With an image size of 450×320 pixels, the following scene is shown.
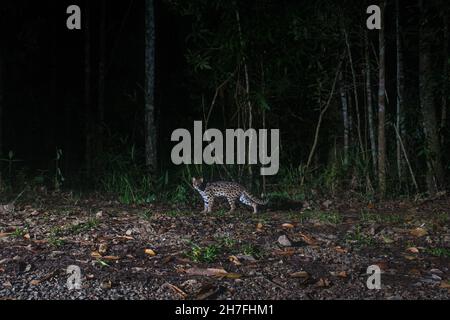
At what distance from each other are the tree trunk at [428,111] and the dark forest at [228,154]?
1.0 inches

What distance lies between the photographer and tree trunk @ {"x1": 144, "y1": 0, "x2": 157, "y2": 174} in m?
11.6

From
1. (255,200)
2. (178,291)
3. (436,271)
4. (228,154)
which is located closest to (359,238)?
(436,271)

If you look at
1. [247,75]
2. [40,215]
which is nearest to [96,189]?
[40,215]

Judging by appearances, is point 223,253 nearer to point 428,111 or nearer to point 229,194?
point 229,194

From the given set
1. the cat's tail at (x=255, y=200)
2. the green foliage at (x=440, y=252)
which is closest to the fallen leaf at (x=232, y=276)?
the green foliage at (x=440, y=252)

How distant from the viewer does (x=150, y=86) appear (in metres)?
11.8

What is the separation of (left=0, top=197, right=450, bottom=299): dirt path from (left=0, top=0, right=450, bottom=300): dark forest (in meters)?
0.03

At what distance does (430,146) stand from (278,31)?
129 inches

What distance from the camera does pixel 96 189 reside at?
39.5 feet

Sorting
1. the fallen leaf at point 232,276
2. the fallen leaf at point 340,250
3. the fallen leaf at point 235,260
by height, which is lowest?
the fallen leaf at point 232,276

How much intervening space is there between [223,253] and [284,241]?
0.81 m

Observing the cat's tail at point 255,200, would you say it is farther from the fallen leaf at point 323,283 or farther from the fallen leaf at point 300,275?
the fallen leaf at point 323,283

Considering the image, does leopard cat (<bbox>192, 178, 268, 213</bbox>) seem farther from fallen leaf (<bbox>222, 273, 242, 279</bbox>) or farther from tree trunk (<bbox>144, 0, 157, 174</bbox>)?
fallen leaf (<bbox>222, 273, 242, 279</bbox>)

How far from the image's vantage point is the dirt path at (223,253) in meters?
6.19
